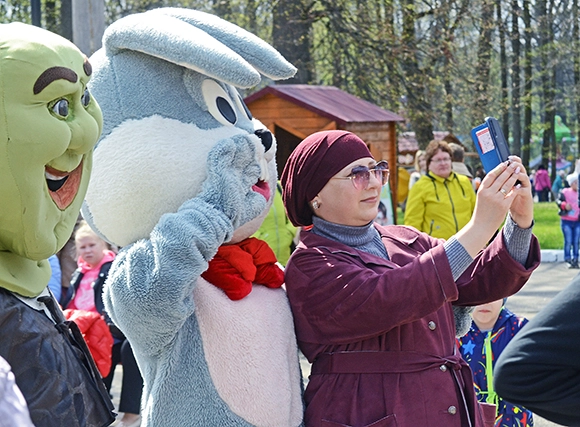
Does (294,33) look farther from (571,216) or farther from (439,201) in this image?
(439,201)

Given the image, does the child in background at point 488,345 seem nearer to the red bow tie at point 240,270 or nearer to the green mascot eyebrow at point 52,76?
the red bow tie at point 240,270

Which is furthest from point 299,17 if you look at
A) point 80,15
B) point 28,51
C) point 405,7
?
point 28,51

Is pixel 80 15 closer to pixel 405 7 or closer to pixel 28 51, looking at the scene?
pixel 28 51

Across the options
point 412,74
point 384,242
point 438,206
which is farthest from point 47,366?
point 412,74

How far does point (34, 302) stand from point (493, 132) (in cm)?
161

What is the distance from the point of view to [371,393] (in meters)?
2.81

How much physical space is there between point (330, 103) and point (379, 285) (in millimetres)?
7602

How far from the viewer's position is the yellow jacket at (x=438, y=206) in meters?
7.46

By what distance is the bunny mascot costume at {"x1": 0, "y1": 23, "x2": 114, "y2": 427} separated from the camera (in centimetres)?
203

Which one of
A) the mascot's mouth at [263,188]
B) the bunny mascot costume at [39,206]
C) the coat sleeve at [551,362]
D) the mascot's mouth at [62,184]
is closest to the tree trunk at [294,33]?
the mascot's mouth at [263,188]

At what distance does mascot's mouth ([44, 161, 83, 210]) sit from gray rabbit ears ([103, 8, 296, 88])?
0.61 metres

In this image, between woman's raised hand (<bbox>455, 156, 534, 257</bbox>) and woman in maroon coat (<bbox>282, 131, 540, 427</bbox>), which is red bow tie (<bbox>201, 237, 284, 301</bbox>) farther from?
woman's raised hand (<bbox>455, 156, 534, 257</bbox>)

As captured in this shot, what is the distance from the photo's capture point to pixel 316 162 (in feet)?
9.81

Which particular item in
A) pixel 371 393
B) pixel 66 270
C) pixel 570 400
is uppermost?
pixel 570 400
